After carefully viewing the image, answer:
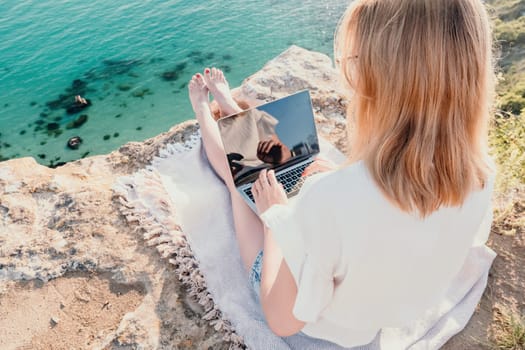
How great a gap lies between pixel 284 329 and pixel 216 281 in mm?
1021

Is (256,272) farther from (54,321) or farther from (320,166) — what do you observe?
(54,321)

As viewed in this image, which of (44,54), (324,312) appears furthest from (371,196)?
(44,54)

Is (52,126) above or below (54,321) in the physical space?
below

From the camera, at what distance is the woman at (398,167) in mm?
1366

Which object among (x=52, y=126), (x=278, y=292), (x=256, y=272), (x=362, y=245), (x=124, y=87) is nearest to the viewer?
(x=362, y=245)

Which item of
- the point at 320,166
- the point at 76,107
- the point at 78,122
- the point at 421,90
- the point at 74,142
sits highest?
the point at 421,90

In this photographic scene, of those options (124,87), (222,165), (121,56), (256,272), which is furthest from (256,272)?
(121,56)

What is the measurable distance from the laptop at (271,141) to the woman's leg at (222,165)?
0.11 m

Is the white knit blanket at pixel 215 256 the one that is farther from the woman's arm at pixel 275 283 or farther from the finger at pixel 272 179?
the finger at pixel 272 179

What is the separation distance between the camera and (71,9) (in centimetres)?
1219

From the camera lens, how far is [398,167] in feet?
4.71

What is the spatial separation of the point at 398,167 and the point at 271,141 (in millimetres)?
1829

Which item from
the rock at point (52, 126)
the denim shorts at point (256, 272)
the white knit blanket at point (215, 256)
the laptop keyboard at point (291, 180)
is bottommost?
the rock at point (52, 126)

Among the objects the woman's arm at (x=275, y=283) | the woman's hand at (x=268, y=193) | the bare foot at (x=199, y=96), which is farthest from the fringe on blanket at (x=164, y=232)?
the woman's hand at (x=268, y=193)
